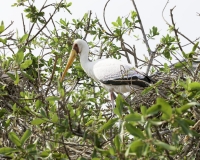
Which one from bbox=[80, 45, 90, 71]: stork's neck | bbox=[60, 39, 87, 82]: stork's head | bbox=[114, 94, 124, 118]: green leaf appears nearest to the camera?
bbox=[114, 94, 124, 118]: green leaf

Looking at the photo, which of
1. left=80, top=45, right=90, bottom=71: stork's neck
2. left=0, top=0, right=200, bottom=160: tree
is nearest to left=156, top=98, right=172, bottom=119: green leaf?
left=0, top=0, right=200, bottom=160: tree

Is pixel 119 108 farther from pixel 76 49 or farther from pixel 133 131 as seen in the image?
pixel 76 49

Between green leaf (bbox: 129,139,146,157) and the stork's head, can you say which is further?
the stork's head

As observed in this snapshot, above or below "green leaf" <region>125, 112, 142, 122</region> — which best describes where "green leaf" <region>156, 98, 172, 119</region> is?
above

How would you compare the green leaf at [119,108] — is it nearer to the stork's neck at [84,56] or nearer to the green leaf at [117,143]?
the green leaf at [117,143]

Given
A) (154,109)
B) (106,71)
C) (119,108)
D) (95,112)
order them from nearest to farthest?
(154,109) < (119,108) < (95,112) < (106,71)

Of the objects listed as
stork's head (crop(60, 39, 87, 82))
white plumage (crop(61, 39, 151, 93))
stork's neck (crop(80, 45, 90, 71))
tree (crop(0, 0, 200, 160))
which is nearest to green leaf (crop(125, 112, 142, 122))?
tree (crop(0, 0, 200, 160))

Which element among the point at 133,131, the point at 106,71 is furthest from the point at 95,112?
the point at 133,131

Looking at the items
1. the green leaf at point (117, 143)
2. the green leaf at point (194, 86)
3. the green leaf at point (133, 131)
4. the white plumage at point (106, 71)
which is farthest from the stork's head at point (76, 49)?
the green leaf at point (133, 131)

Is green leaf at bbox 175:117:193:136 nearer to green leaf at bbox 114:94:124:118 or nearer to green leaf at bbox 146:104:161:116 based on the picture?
green leaf at bbox 146:104:161:116

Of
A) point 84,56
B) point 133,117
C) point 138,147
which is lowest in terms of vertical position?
point 138,147

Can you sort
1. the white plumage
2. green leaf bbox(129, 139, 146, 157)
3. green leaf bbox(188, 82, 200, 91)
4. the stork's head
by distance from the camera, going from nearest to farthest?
green leaf bbox(129, 139, 146, 157) → green leaf bbox(188, 82, 200, 91) → the white plumage → the stork's head

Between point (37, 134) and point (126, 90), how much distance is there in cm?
265

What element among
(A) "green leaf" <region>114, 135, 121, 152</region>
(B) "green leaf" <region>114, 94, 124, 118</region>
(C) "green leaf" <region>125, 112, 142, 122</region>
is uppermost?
(B) "green leaf" <region>114, 94, 124, 118</region>
